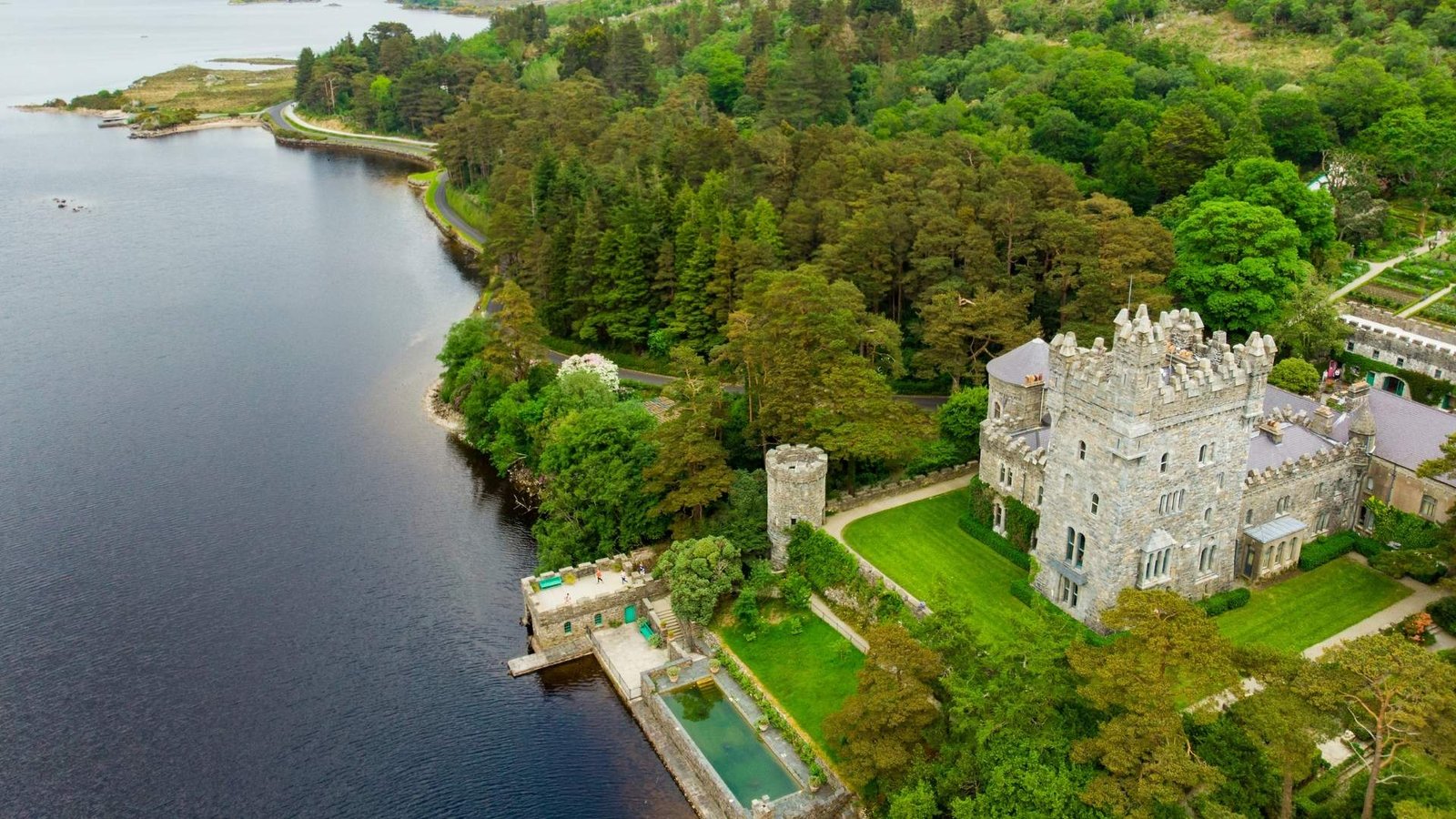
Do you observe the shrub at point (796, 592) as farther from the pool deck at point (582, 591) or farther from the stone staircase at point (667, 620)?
the pool deck at point (582, 591)

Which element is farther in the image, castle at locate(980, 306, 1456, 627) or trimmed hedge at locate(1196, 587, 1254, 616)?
trimmed hedge at locate(1196, 587, 1254, 616)

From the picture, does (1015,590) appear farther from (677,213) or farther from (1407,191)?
(1407,191)

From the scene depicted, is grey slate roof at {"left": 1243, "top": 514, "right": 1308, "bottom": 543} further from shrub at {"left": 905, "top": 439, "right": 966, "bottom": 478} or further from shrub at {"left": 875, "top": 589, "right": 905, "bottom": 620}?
shrub at {"left": 905, "top": 439, "right": 966, "bottom": 478}

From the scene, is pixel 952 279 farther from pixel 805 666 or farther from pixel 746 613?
pixel 805 666

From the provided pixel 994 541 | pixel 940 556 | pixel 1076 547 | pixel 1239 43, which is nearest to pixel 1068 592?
pixel 1076 547

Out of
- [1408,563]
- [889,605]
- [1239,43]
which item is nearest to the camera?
[1408,563]

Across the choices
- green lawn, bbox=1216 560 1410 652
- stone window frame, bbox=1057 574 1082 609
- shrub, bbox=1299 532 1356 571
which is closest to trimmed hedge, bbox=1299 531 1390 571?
shrub, bbox=1299 532 1356 571
